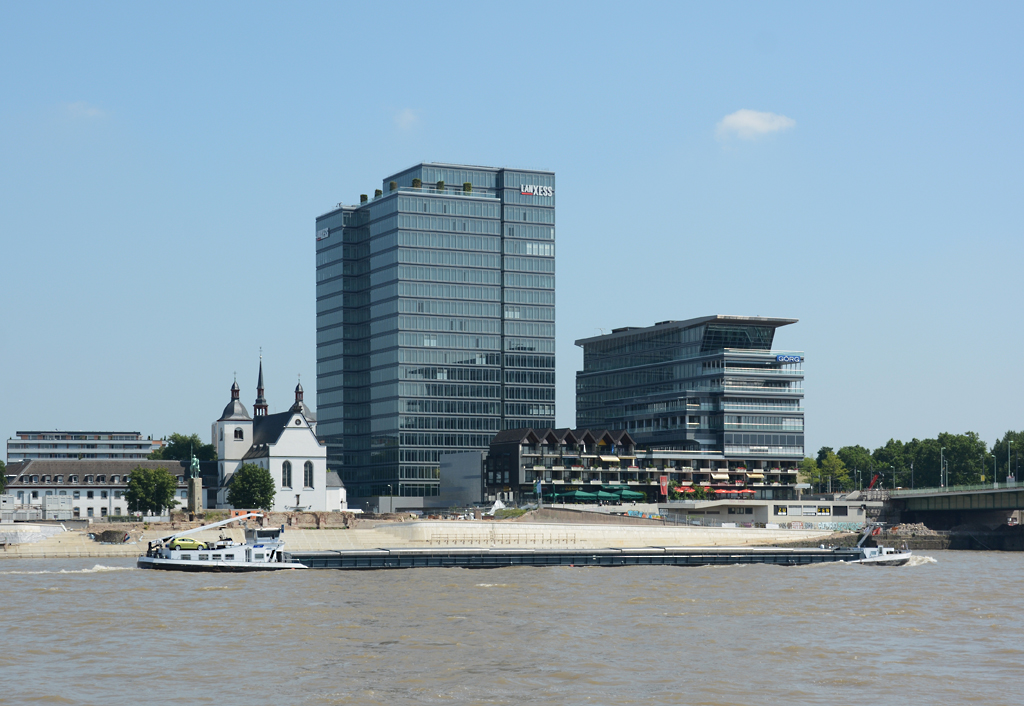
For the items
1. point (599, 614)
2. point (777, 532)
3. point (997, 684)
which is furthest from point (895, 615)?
point (777, 532)

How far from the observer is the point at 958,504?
17850 centimetres

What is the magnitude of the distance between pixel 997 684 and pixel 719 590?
135ft

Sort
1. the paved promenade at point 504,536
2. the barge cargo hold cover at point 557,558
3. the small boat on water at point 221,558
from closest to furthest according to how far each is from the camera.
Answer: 1. the small boat on water at point 221,558
2. the barge cargo hold cover at point 557,558
3. the paved promenade at point 504,536

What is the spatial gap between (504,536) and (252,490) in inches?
2017

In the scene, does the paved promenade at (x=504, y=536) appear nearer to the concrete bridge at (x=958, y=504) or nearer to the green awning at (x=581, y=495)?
the concrete bridge at (x=958, y=504)

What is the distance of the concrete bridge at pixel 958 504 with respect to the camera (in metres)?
169


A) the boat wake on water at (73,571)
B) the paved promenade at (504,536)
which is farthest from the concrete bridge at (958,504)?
the boat wake on water at (73,571)

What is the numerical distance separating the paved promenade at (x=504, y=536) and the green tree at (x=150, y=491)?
3664cm

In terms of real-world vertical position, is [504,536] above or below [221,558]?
below

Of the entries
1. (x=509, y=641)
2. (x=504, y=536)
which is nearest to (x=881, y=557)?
(x=504, y=536)

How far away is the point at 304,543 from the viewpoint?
510 ft

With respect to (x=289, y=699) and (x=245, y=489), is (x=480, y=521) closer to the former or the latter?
(x=245, y=489)

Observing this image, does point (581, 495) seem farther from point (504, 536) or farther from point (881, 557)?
point (881, 557)

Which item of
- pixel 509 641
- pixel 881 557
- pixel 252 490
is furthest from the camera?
pixel 252 490
